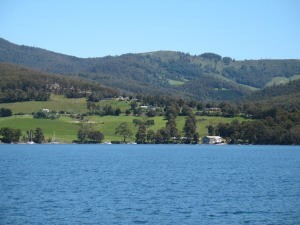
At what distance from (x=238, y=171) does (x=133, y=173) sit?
1604 centimetres

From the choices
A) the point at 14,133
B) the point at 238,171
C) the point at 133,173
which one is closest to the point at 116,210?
the point at 133,173

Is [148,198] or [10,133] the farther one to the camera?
[10,133]

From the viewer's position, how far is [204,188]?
62938mm

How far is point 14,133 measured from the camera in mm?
195500

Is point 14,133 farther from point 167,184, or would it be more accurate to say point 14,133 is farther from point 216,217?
point 216,217

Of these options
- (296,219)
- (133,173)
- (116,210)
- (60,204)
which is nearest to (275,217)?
(296,219)

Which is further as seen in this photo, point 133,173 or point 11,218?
point 133,173

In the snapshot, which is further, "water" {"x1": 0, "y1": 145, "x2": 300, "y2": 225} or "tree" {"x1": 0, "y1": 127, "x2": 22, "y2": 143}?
"tree" {"x1": 0, "y1": 127, "x2": 22, "y2": 143}

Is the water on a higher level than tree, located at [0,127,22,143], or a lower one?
lower

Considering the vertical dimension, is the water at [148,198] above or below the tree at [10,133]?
below

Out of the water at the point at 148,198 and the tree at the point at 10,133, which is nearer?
the water at the point at 148,198

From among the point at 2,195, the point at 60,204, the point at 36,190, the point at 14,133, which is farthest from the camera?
the point at 14,133

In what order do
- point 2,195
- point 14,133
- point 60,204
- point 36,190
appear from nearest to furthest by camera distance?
point 60,204 < point 2,195 < point 36,190 < point 14,133

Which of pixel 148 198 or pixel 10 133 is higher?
pixel 10 133
